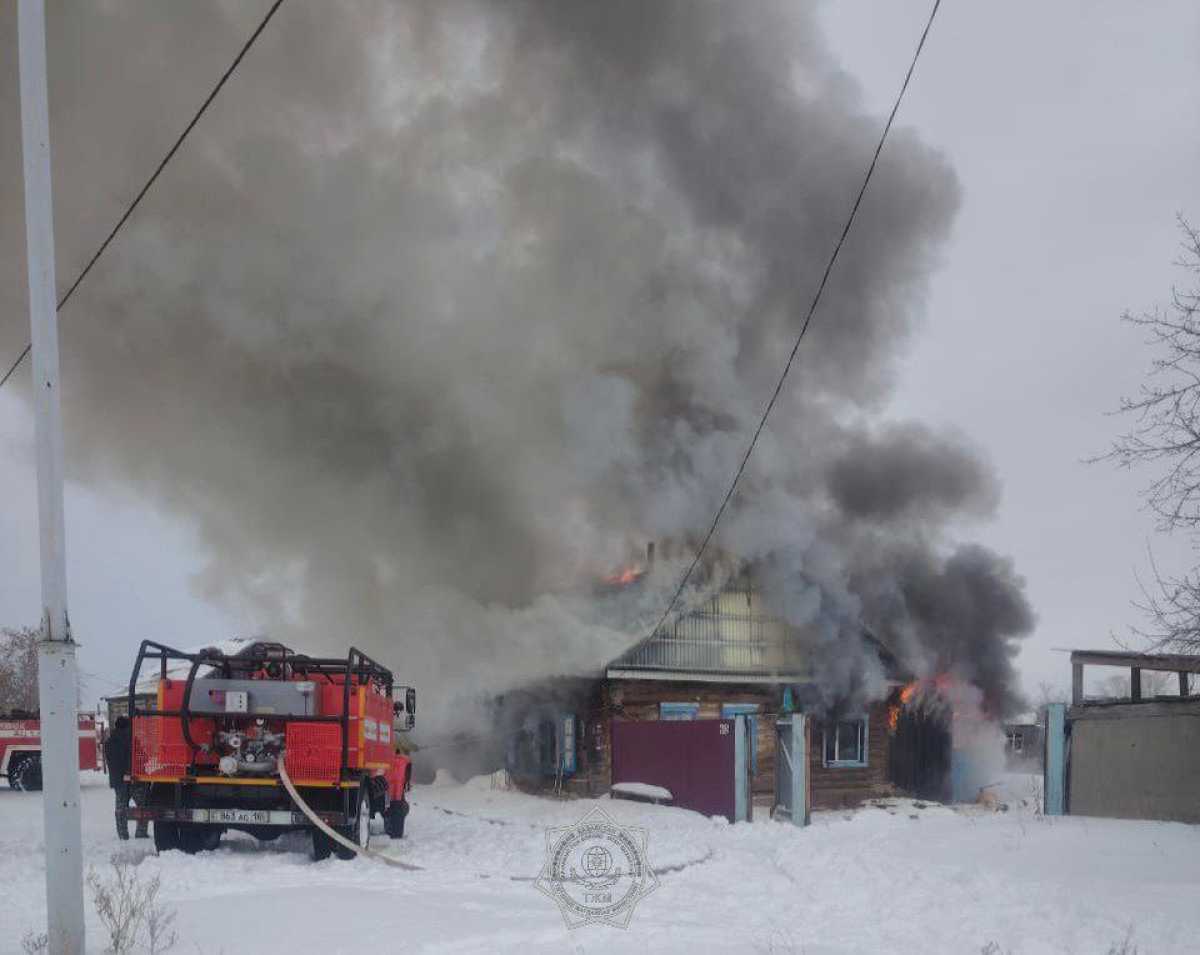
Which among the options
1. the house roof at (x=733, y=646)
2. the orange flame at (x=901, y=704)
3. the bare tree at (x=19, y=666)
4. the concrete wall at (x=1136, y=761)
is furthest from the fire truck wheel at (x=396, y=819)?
the bare tree at (x=19, y=666)

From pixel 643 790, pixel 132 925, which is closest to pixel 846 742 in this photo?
pixel 643 790

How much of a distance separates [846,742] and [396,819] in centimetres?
1386

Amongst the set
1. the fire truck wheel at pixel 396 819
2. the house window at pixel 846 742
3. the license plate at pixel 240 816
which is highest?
the license plate at pixel 240 816

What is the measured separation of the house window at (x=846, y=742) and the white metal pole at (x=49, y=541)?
20.6 meters

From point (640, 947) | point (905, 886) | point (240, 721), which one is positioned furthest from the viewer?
point (240, 721)

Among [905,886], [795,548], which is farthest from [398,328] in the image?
[905,886]

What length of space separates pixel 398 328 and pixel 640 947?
2050 centimetres

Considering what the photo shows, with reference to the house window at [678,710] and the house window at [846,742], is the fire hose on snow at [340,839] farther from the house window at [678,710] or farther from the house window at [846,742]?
the house window at [846,742]

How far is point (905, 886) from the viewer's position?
29.1 ft

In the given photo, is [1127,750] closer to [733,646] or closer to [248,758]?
[733,646]

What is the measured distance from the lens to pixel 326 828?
1049cm

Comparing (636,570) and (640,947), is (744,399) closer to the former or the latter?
(636,570)

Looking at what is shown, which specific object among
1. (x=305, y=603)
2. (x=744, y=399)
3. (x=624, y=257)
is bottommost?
(x=305, y=603)

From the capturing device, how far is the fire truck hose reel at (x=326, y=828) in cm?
1037
